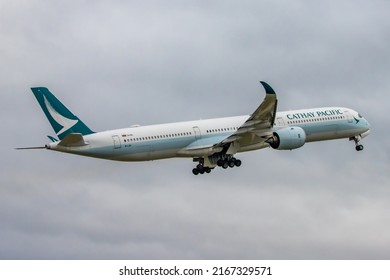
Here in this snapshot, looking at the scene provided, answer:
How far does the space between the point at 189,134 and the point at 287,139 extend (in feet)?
27.4

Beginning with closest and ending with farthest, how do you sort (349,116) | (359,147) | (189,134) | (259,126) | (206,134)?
(259,126) → (189,134) → (206,134) → (349,116) → (359,147)

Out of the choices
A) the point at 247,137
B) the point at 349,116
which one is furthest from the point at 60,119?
the point at 349,116

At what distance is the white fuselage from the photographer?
8456cm

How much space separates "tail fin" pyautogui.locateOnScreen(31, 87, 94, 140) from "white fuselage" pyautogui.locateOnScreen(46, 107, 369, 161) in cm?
154

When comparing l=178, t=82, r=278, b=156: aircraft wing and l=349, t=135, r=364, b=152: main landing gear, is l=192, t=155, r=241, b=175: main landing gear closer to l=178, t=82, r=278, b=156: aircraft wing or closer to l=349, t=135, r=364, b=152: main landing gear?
l=178, t=82, r=278, b=156: aircraft wing

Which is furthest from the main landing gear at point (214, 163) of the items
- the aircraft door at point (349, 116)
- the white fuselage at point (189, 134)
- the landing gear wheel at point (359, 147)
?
the landing gear wheel at point (359, 147)

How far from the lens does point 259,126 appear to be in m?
88.1

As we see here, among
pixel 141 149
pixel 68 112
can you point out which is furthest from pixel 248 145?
pixel 68 112

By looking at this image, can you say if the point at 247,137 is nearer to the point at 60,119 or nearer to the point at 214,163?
the point at 214,163

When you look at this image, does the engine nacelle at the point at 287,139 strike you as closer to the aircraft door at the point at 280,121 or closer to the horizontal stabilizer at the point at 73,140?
the aircraft door at the point at 280,121

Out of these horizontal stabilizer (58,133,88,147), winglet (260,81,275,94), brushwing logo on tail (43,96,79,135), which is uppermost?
winglet (260,81,275,94)

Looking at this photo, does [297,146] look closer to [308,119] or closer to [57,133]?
[308,119]

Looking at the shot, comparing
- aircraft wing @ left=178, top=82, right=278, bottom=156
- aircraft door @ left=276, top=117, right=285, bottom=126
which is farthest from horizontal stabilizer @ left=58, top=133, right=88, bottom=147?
aircraft door @ left=276, top=117, right=285, bottom=126

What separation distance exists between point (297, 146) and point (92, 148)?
1784 cm
